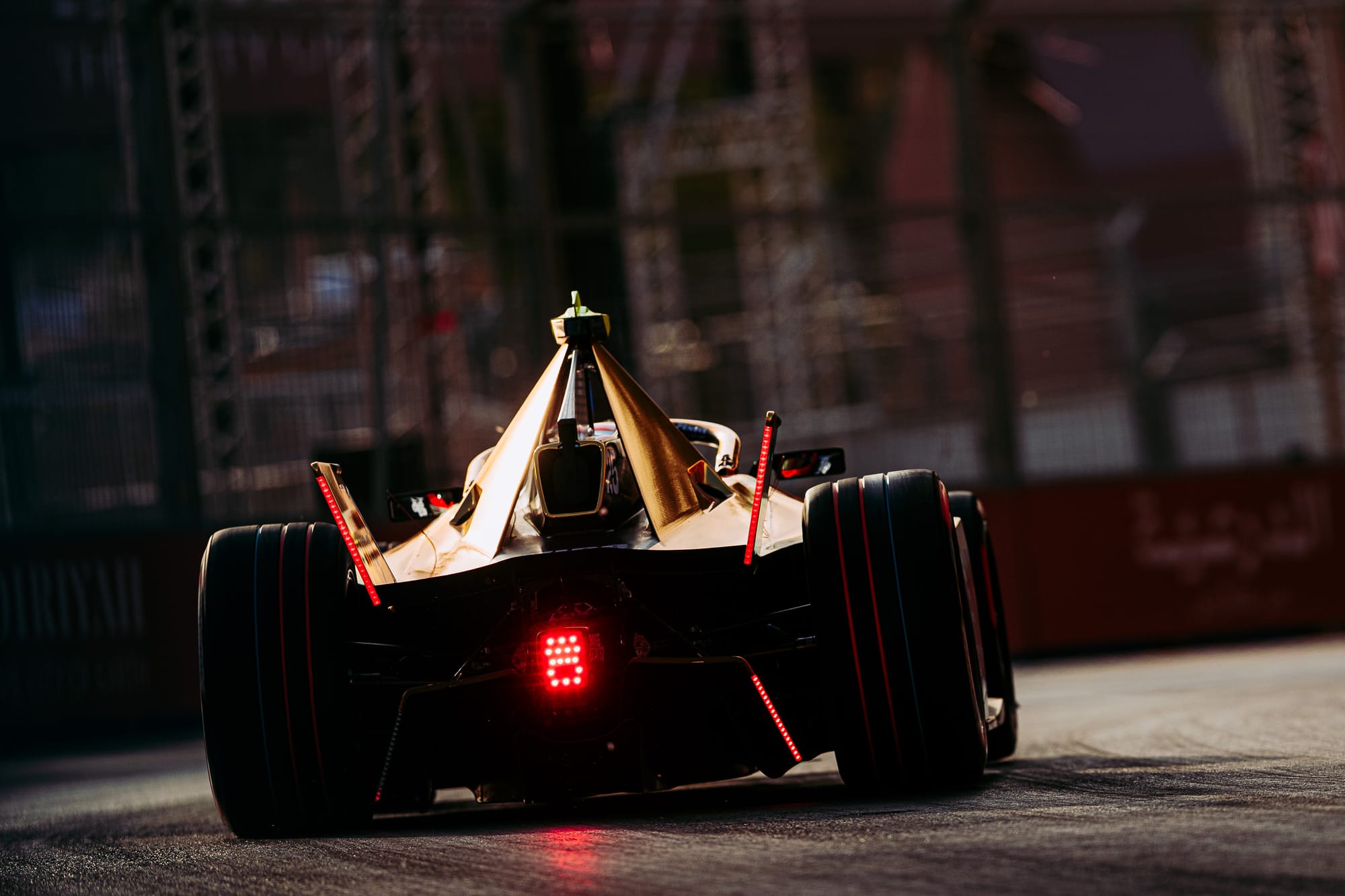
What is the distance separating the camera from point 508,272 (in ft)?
55.2

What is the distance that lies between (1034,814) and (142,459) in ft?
35.8

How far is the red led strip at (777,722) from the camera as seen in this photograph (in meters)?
6.14

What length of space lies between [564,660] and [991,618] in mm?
2489

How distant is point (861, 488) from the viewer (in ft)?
20.4

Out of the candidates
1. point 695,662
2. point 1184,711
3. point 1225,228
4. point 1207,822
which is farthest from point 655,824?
point 1225,228

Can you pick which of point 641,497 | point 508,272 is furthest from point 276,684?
point 508,272

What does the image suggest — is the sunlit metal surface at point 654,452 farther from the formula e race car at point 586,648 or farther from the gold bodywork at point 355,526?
the gold bodywork at point 355,526

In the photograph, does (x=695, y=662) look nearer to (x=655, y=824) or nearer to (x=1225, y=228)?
(x=655, y=824)

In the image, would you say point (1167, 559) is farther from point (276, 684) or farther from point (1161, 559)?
point (276, 684)

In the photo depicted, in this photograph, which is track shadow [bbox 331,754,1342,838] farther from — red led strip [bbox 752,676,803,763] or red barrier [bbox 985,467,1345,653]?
red barrier [bbox 985,467,1345,653]

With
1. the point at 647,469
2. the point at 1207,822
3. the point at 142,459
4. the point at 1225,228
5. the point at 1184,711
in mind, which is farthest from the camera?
the point at 1225,228

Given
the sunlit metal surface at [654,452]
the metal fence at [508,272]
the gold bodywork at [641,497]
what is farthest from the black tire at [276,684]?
the metal fence at [508,272]

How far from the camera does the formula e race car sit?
607cm

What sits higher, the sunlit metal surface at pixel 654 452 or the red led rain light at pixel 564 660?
the sunlit metal surface at pixel 654 452
